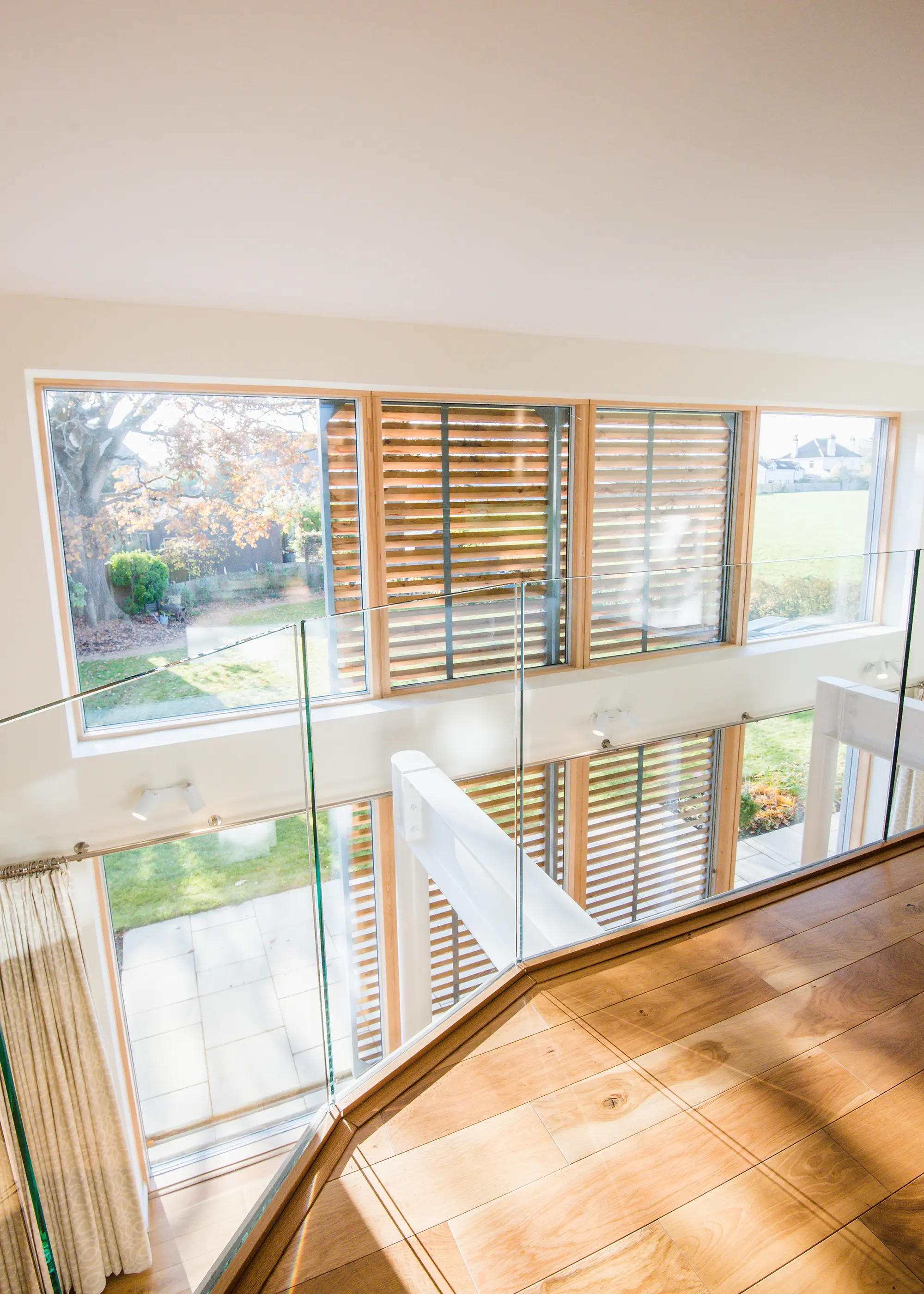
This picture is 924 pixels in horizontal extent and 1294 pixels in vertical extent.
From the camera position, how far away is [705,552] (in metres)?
4.47

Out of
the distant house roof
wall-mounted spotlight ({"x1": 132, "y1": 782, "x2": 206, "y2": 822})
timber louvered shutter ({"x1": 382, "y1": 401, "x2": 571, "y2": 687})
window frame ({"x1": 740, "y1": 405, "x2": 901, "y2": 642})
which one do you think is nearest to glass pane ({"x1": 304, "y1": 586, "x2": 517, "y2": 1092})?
wall-mounted spotlight ({"x1": 132, "y1": 782, "x2": 206, "y2": 822})

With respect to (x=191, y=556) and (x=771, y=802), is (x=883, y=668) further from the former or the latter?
(x=191, y=556)

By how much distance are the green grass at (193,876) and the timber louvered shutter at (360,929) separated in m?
0.11

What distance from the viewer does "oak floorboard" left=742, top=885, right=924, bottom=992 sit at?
1.68 metres

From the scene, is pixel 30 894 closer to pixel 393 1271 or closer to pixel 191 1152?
pixel 393 1271

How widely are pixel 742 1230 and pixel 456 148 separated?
206 centimetres

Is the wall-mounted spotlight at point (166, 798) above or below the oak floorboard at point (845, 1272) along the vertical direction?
above

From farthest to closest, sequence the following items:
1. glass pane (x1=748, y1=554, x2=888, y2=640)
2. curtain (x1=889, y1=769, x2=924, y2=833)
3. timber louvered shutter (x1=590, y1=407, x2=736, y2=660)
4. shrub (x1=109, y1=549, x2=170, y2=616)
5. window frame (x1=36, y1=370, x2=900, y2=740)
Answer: timber louvered shutter (x1=590, y1=407, x2=736, y2=660)
shrub (x1=109, y1=549, x2=170, y2=616)
glass pane (x1=748, y1=554, x2=888, y2=640)
curtain (x1=889, y1=769, x2=924, y2=833)
window frame (x1=36, y1=370, x2=900, y2=740)

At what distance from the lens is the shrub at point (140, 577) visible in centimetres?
302

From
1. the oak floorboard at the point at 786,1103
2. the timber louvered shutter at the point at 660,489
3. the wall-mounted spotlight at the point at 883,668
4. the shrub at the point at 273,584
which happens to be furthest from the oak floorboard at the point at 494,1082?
the timber louvered shutter at the point at 660,489

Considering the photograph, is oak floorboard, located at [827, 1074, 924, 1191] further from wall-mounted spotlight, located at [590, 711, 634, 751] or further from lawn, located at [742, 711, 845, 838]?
wall-mounted spotlight, located at [590, 711, 634, 751]

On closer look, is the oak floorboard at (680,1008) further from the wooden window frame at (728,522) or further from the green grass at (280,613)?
the green grass at (280,613)

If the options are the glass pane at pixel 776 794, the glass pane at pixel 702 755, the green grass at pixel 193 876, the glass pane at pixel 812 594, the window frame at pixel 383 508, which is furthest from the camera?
the glass pane at pixel 812 594

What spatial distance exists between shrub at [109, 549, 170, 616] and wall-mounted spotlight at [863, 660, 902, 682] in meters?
2.80
